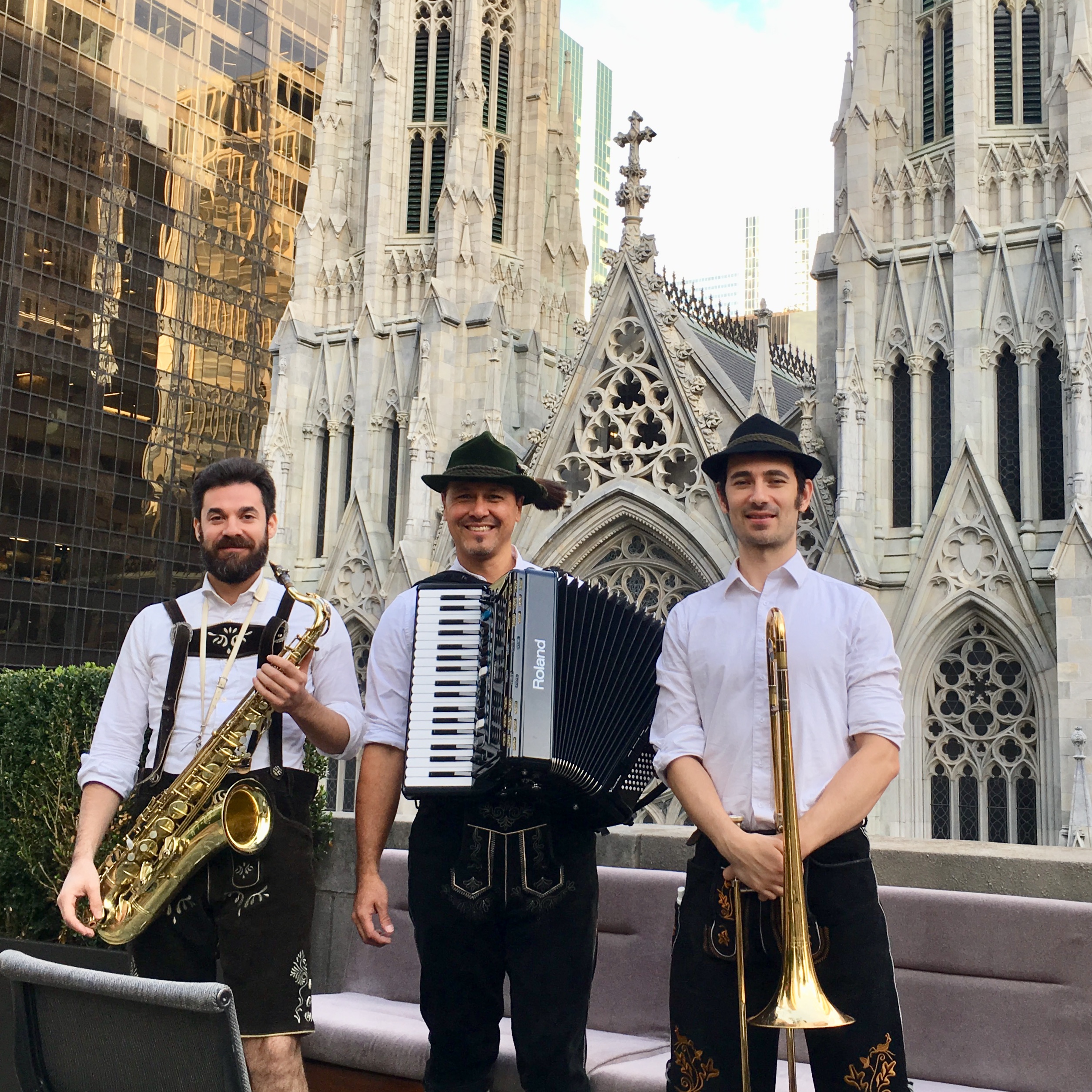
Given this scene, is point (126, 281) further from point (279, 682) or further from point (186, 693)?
point (279, 682)

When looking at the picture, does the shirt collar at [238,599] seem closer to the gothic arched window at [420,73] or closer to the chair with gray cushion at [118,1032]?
the chair with gray cushion at [118,1032]

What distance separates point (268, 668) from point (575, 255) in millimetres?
25360

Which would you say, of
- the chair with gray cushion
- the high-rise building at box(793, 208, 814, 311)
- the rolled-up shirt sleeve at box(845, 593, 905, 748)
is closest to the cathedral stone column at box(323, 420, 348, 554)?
the rolled-up shirt sleeve at box(845, 593, 905, 748)

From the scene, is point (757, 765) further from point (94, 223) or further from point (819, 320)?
point (94, 223)

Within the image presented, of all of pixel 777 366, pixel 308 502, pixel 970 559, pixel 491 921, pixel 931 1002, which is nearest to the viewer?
pixel 491 921

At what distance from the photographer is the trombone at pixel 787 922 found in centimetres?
317

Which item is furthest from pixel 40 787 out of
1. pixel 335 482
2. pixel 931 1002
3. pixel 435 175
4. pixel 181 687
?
pixel 435 175

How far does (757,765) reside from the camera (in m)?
3.59

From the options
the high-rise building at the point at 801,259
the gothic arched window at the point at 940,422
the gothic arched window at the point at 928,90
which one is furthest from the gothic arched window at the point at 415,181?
the high-rise building at the point at 801,259

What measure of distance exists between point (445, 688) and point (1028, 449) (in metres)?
16.2

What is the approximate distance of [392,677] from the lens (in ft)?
14.4

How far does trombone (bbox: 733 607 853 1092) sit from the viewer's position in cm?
317

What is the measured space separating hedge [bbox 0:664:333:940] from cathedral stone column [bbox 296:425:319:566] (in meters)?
17.3

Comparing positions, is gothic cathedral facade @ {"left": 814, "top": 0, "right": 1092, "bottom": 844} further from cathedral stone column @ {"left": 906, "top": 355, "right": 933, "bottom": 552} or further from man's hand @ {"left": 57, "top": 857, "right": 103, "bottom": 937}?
man's hand @ {"left": 57, "top": 857, "right": 103, "bottom": 937}
